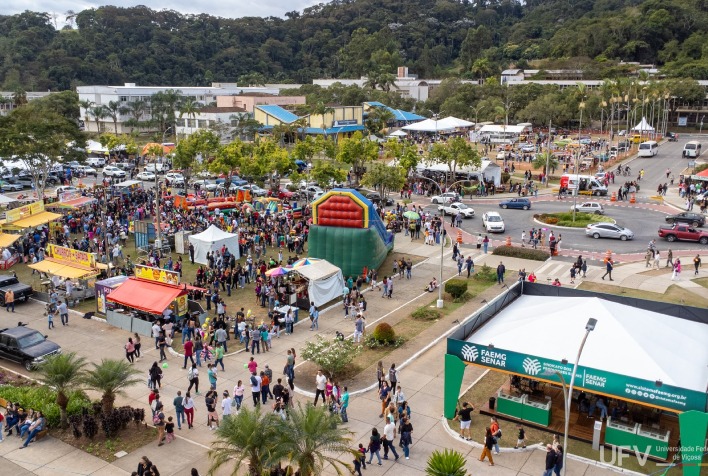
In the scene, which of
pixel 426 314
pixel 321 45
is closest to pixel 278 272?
pixel 426 314

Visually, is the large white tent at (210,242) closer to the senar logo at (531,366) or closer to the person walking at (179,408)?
the person walking at (179,408)

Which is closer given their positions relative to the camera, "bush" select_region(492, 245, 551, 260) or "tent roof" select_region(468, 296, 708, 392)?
"tent roof" select_region(468, 296, 708, 392)

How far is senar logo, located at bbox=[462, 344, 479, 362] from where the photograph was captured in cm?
1766

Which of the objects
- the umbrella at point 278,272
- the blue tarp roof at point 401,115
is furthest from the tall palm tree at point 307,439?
the blue tarp roof at point 401,115

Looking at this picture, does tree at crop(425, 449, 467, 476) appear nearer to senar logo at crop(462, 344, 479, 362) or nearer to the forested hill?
senar logo at crop(462, 344, 479, 362)

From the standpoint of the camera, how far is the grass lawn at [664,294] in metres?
28.5

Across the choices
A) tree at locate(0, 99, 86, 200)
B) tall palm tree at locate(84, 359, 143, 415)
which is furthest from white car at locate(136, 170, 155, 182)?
tall palm tree at locate(84, 359, 143, 415)

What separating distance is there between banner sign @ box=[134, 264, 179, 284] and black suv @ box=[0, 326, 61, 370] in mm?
5184

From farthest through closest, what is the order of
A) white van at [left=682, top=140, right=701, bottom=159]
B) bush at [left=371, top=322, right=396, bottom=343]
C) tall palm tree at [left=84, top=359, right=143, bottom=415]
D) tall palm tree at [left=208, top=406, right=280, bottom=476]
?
white van at [left=682, top=140, right=701, bottom=159], bush at [left=371, top=322, right=396, bottom=343], tall palm tree at [left=84, top=359, right=143, bottom=415], tall palm tree at [left=208, top=406, right=280, bottom=476]

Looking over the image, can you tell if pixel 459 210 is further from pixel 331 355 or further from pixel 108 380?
pixel 108 380

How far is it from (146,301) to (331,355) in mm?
9880

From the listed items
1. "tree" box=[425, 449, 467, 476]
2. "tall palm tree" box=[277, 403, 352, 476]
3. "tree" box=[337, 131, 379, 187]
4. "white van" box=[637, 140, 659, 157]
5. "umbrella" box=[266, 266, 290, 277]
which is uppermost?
"tree" box=[337, 131, 379, 187]

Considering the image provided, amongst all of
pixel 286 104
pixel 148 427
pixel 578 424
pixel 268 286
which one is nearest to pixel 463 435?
pixel 578 424

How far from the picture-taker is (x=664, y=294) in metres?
29.6
